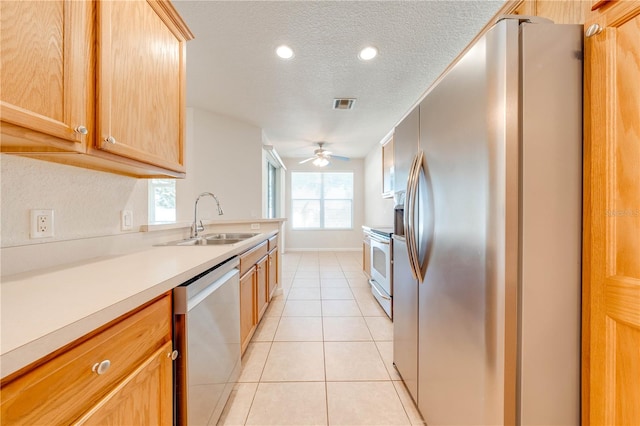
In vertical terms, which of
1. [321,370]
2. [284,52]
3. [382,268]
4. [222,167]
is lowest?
[321,370]

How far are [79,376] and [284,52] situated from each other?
2.50 m

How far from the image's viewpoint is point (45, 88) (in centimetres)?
75

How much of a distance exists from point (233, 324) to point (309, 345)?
87cm

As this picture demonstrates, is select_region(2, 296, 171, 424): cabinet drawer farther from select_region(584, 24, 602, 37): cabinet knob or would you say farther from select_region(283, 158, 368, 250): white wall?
select_region(283, 158, 368, 250): white wall

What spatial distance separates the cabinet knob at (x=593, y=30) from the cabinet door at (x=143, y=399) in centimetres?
176

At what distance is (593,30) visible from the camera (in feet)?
2.42

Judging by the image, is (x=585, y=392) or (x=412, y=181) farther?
(x=412, y=181)

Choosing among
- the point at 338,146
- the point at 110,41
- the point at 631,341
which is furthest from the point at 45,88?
the point at 338,146

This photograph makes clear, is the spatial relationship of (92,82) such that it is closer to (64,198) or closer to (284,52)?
(64,198)

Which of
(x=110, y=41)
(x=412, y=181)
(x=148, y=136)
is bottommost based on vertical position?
(x=412, y=181)

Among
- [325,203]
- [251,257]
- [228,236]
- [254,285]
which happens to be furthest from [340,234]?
[251,257]

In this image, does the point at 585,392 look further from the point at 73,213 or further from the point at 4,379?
the point at 73,213

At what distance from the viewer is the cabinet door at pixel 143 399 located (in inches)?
23.5

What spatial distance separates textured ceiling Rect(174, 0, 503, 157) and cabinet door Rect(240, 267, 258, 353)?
1.99 meters
